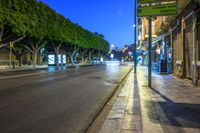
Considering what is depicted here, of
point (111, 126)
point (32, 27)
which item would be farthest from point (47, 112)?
point (32, 27)

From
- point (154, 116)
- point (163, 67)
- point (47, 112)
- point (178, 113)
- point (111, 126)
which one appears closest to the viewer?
point (111, 126)

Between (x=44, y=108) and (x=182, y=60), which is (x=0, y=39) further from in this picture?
(x=44, y=108)

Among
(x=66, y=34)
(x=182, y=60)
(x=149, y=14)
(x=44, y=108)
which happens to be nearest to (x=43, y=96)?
(x=44, y=108)

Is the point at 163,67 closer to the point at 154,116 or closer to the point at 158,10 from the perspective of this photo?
the point at 158,10

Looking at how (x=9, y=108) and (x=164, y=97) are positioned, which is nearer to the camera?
(x=9, y=108)

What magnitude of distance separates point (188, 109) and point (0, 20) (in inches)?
1345

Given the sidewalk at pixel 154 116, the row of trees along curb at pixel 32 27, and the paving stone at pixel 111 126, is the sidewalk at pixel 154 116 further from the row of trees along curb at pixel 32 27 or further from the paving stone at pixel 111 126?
the row of trees along curb at pixel 32 27

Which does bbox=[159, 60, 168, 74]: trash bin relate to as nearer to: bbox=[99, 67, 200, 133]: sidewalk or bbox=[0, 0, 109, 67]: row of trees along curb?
bbox=[99, 67, 200, 133]: sidewalk

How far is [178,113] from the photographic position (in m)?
9.85

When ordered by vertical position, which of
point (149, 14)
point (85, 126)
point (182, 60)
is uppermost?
point (149, 14)

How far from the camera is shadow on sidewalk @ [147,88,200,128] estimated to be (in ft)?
27.8

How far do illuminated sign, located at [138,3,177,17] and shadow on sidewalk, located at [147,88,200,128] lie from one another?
242 inches

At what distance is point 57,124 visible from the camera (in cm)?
850

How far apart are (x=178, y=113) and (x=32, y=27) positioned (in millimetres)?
42407
